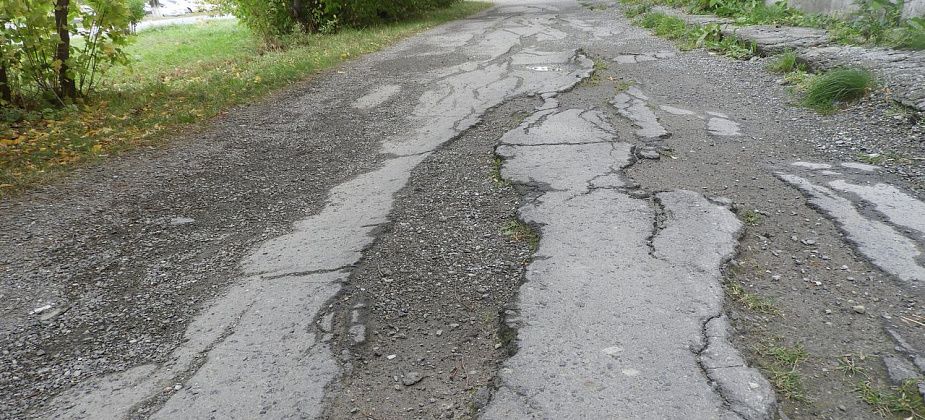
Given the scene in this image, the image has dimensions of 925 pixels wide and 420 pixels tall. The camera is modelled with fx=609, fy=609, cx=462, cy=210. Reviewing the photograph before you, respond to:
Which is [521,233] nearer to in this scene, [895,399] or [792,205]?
[792,205]

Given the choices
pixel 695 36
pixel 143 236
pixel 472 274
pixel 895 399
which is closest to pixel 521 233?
pixel 472 274

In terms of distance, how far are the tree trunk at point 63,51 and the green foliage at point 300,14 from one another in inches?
190

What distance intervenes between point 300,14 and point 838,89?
31.6 feet

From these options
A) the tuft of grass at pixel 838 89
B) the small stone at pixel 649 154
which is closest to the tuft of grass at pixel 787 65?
the tuft of grass at pixel 838 89

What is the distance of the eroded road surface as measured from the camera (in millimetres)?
1998

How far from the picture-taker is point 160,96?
6.38 m

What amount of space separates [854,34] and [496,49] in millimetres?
4389

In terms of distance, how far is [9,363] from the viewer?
2.23 m

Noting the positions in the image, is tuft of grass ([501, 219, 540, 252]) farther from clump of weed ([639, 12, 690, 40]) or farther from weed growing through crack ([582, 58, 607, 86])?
clump of weed ([639, 12, 690, 40])

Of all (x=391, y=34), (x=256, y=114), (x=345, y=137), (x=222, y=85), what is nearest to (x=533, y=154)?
(x=345, y=137)

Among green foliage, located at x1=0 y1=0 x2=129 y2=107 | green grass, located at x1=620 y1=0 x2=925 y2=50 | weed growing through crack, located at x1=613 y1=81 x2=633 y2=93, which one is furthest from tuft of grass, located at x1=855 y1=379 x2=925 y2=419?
green foliage, located at x1=0 y1=0 x2=129 y2=107

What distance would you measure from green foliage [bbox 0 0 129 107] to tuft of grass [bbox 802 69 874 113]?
6367 mm

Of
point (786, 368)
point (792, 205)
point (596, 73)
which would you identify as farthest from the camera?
point (596, 73)

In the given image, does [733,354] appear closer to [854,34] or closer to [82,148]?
[82,148]
